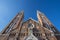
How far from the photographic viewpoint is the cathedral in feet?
81.5

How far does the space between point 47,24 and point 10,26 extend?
6672mm

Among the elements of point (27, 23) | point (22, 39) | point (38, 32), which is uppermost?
point (27, 23)

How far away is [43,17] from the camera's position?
31.0m

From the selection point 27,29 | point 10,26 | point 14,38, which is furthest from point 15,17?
point 14,38

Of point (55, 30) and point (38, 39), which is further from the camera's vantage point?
point (55, 30)

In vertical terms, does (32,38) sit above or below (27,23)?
below

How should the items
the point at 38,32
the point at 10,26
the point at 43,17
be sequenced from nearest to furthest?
the point at 38,32
the point at 10,26
the point at 43,17

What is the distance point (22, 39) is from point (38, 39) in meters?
2.49

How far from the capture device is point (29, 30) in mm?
25891

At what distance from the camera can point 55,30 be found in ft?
87.8

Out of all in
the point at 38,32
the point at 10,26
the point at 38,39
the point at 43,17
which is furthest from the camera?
the point at 43,17

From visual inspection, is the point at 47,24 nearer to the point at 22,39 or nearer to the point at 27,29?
the point at 27,29

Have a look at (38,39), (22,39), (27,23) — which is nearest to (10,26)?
(27,23)

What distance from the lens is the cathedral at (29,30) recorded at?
81.5 feet
